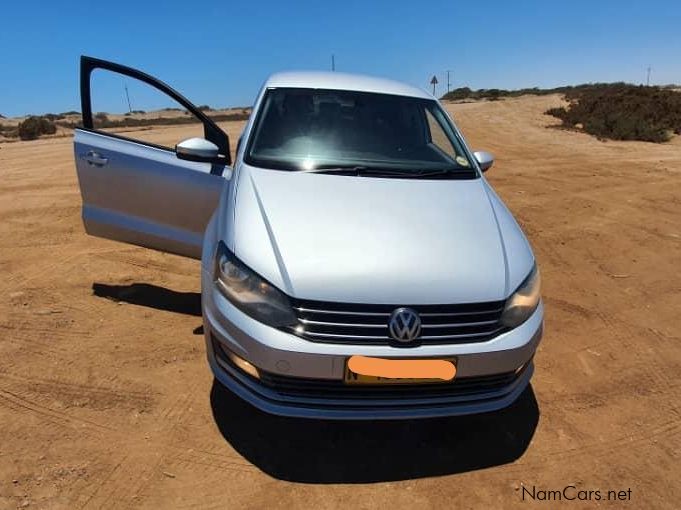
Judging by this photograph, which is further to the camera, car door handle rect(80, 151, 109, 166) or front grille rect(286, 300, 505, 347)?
car door handle rect(80, 151, 109, 166)

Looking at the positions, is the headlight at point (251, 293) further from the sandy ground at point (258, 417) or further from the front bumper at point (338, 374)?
the sandy ground at point (258, 417)

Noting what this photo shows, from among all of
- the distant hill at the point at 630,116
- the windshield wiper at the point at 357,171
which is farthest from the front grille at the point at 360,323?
the distant hill at the point at 630,116

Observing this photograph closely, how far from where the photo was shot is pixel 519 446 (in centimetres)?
265

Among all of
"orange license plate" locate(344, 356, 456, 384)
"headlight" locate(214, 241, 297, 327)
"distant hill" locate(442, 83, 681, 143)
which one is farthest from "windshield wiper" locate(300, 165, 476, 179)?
"distant hill" locate(442, 83, 681, 143)

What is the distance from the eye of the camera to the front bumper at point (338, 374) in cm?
213

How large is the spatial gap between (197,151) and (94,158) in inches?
35.7

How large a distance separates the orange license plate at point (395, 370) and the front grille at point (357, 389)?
1.9 inches

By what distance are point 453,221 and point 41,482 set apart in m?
2.21

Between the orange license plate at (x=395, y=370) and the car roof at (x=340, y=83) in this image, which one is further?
the car roof at (x=340, y=83)

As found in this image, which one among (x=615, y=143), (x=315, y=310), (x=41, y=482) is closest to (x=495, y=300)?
(x=315, y=310)

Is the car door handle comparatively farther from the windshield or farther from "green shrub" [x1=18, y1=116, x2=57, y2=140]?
"green shrub" [x1=18, y1=116, x2=57, y2=140]

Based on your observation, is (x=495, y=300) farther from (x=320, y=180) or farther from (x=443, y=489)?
(x=320, y=180)

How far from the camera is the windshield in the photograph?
314 cm

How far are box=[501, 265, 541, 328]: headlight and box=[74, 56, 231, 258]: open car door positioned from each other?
2.01m
